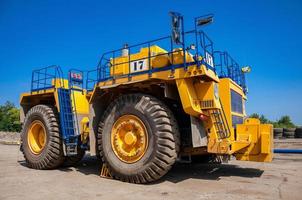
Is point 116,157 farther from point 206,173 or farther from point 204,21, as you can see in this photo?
point 204,21

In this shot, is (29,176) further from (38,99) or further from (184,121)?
(184,121)

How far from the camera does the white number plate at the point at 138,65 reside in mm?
7997

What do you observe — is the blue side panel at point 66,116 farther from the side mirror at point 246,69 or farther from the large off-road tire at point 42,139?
the side mirror at point 246,69

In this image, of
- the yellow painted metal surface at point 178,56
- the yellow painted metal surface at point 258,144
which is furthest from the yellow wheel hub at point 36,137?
the yellow painted metal surface at point 258,144

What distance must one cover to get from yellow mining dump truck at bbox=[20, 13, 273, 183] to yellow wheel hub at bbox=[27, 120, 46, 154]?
2.41 feet

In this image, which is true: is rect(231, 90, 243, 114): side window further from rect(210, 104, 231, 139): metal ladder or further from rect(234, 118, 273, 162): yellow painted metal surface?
rect(210, 104, 231, 139): metal ladder

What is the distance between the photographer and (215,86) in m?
7.36

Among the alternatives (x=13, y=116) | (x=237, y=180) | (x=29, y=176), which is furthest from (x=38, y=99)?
(x=13, y=116)

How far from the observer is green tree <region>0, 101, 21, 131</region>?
59631 mm

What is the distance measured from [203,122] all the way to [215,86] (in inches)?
37.1

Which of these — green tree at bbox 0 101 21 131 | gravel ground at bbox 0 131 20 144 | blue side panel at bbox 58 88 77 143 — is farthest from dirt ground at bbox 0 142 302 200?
green tree at bbox 0 101 21 131

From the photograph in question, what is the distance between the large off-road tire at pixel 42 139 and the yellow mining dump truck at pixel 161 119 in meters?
0.03

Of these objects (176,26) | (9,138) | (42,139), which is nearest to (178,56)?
(176,26)

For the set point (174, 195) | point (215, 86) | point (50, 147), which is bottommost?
point (174, 195)
